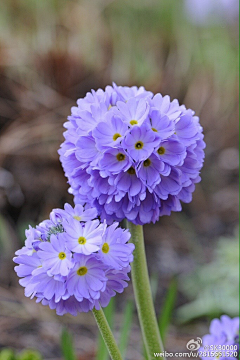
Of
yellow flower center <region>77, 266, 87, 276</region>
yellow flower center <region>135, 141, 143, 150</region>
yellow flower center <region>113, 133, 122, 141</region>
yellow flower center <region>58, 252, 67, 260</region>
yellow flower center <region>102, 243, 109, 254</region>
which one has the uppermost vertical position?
yellow flower center <region>113, 133, 122, 141</region>

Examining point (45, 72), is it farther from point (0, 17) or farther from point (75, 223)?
point (75, 223)

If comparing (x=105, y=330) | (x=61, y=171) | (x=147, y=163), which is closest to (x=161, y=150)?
(x=147, y=163)

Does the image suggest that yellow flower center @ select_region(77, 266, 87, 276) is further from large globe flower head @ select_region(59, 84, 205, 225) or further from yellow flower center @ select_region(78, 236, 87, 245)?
large globe flower head @ select_region(59, 84, 205, 225)

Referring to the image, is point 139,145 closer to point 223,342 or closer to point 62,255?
point 62,255

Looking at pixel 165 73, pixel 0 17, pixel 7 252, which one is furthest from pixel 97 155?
pixel 0 17

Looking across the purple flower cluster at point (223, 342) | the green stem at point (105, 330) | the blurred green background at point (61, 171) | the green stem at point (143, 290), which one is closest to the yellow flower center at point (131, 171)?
the green stem at point (143, 290)

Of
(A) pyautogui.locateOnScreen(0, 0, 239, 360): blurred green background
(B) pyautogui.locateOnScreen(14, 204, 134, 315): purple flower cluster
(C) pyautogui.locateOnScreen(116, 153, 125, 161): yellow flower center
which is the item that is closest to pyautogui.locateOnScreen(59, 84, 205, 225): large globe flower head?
(C) pyautogui.locateOnScreen(116, 153, 125, 161): yellow flower center

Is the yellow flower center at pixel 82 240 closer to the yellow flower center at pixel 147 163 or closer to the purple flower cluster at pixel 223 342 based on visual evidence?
the yellow flower center at pixel 147 163
